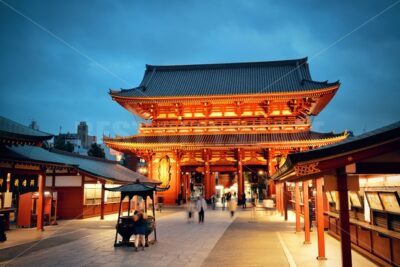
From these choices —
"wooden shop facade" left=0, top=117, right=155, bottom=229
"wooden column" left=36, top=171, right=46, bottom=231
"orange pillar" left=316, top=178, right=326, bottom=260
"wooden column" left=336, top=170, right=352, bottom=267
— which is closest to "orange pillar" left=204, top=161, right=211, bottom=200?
"wooden shop facade" left=0, top=117, right=155, bottom=229

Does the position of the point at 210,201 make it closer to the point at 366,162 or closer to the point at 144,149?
the point at 144,149

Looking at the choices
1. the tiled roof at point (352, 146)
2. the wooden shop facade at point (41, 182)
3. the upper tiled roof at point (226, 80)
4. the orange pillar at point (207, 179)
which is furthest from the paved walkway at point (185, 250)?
the upper tiled roof at point (226, 80)

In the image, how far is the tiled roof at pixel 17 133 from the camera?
46.5 feet

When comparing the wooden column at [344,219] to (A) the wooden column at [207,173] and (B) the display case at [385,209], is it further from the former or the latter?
(A) the wooden column at [207,173]

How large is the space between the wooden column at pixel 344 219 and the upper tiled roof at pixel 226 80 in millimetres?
28006

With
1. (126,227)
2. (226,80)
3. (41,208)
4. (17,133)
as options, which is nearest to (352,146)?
(126,227)

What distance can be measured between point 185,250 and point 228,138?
891 inches

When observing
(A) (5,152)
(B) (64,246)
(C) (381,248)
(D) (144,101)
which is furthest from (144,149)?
(C) (381,248)

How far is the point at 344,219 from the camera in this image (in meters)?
7.43

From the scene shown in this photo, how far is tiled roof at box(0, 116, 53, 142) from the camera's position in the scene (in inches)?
558

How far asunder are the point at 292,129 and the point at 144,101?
639 inches

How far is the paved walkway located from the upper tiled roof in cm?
2241

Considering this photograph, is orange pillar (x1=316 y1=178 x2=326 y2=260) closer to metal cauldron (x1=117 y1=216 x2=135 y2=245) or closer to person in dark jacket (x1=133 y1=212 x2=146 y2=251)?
person in dark jacket (x1=133 y1=212 x2=146 y2=251)

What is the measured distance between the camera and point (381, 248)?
932 centimetres
